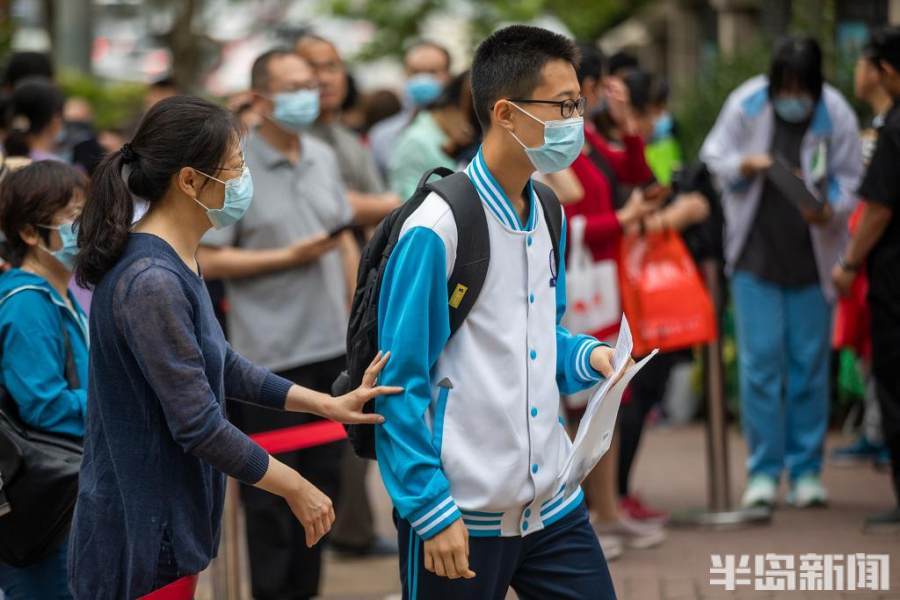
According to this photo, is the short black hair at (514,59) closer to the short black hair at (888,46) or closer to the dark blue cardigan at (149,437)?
the dark blue cardigan at (149,437)

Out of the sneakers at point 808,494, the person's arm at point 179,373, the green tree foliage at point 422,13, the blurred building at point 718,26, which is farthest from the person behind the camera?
the green tree foliage at point 422,13

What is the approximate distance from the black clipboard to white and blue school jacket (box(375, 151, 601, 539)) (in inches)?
139

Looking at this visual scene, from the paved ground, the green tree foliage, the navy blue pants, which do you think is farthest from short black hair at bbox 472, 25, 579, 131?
the green tree foliage

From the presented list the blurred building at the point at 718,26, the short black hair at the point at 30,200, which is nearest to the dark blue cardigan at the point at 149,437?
the short black hair at the point at 30,200

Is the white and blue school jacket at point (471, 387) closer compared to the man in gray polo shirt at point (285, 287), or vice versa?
the white and blue school jacket at point (471, 387)

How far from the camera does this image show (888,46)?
259 inches

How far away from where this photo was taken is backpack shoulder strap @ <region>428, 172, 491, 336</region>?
3426mm

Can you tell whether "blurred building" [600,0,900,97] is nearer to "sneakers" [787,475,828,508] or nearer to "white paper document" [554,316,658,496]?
"sneakers" [787,475,828,508]

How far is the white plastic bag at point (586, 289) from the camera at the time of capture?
611 centimetres

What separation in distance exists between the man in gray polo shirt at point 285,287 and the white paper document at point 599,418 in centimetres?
213

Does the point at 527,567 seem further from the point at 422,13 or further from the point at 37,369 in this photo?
the point at 422,13

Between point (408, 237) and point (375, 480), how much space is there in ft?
19.4

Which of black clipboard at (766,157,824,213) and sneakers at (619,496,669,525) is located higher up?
black clipboard at (766,157,824,213)

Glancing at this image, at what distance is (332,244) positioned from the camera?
5.69 metres
